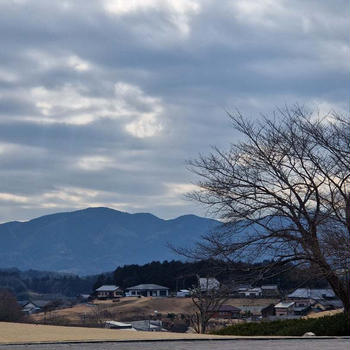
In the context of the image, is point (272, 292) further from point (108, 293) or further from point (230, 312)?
point (108, 293)

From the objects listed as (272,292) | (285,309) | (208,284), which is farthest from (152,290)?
(272,292)

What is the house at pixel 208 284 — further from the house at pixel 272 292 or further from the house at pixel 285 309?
the house at pixel 285 309

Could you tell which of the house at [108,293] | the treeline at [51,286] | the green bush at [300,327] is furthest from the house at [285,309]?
the treeline at [51,286]

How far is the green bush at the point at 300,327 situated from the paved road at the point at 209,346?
460 centimetres

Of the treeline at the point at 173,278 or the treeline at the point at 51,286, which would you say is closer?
the treeline at the point at 173,278

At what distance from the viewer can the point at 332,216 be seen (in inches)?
952

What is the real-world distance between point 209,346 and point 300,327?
8295mm

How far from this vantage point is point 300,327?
77.3 ft

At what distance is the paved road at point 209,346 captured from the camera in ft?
50.5

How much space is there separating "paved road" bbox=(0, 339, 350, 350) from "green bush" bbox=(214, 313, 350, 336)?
460 cm

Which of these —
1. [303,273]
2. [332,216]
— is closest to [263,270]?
[303,273]

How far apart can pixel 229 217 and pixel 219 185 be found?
122 centimetres

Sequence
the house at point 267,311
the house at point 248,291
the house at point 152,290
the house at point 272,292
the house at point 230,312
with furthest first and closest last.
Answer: the house at point 152,290 < the house at point 230,312 < the house at point 267,311 < the house at point 272,292 < the house at point 248,291

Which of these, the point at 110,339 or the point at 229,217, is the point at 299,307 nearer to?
the point at 229,217
